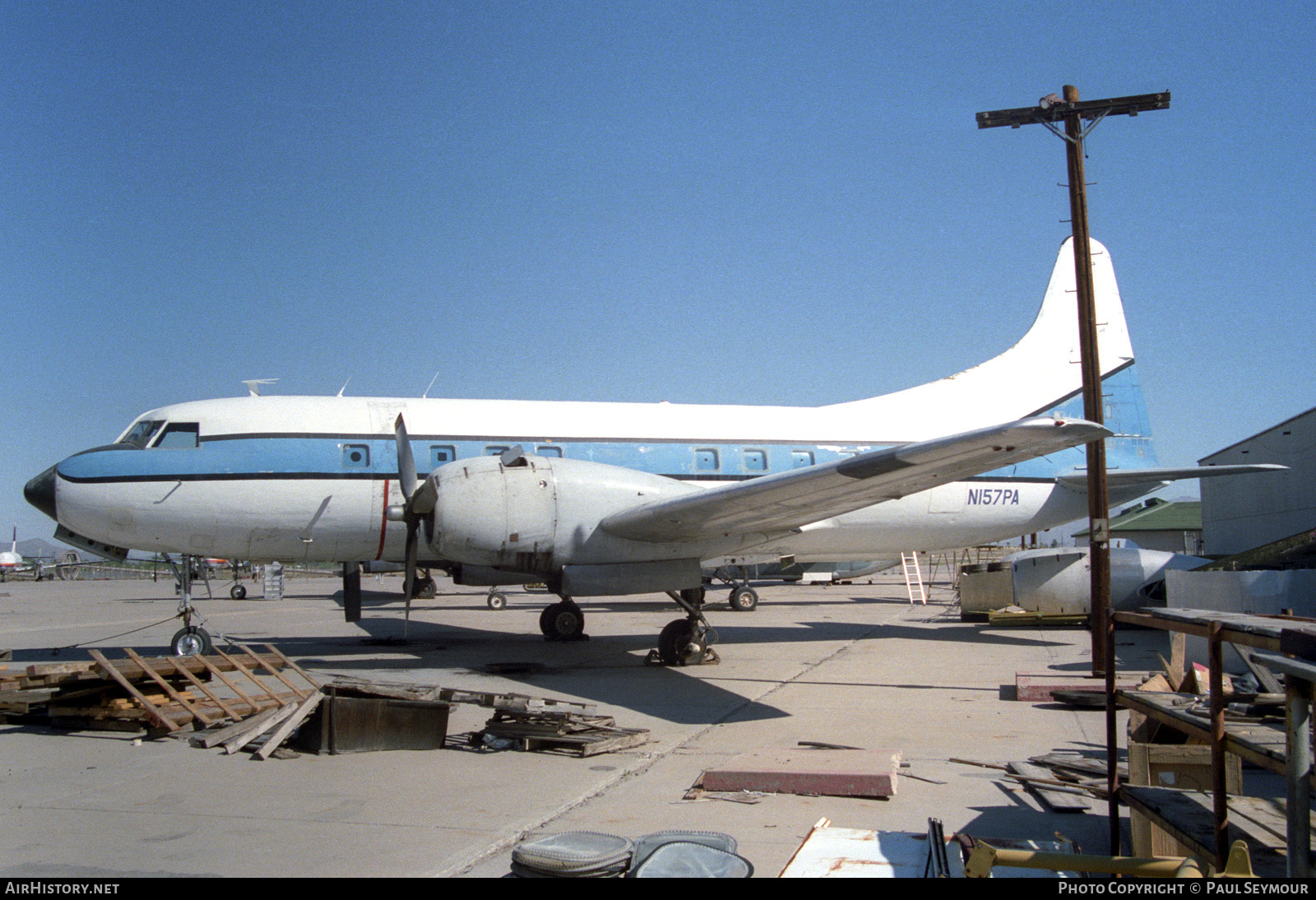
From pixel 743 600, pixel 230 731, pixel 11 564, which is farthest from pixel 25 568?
pixel 230 731

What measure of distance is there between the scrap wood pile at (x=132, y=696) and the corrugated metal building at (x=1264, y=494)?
74.6 ft

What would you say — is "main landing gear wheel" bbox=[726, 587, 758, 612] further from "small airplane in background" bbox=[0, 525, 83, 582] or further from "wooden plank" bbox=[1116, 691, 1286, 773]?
"small airplane in background" bbox=[0, 525, 83, 582]

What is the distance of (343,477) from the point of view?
12.7 metres

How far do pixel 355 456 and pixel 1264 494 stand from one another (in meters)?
23.5

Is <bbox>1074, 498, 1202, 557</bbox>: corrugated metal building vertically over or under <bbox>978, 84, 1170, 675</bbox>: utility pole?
under

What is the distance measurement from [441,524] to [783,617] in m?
12.5

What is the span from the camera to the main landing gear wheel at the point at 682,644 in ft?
40.4

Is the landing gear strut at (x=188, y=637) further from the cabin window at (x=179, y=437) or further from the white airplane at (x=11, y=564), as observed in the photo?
the white airplane at (x=11, y=564)

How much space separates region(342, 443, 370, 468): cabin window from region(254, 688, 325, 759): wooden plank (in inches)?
222

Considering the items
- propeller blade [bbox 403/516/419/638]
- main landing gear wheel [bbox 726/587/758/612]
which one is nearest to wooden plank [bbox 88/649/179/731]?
propeller blade [bbox 403/516/419/638]

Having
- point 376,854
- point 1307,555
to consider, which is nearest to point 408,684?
point 376,854

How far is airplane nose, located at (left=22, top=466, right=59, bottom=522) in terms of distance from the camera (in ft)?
40.0

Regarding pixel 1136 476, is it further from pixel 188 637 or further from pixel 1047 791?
pixel 188 637

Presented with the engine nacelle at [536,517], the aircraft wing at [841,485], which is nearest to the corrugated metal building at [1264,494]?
the aircraft wing at [841,485]
